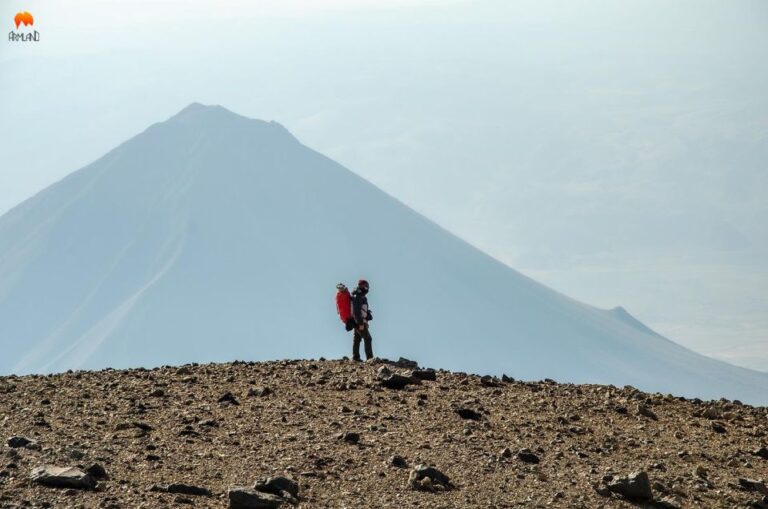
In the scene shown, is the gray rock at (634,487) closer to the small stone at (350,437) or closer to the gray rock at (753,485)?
the gray rock at (753,485)

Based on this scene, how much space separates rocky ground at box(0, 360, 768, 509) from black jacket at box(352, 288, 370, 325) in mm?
2752

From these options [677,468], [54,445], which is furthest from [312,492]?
[677,468]

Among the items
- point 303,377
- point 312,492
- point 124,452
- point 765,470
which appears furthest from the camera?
point 303,377

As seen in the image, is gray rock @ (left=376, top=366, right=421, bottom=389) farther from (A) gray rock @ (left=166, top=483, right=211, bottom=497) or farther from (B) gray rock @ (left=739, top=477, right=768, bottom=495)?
(A) gray rock @ (left=166, top=483, right=211, bottom=497)

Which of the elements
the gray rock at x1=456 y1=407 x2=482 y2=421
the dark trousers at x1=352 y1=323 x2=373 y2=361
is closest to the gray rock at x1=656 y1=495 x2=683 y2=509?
the gray rock at x1=456 y1=407 x2=482 y2=421

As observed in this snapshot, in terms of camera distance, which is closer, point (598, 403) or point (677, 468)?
point (677, 468)

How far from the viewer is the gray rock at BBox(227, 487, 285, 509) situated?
16.7m

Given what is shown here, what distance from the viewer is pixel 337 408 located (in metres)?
21.4

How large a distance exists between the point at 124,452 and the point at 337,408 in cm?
362

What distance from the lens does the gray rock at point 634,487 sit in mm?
17828

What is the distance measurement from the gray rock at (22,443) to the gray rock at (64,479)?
1168 mm

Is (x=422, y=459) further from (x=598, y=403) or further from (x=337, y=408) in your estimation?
(x=598, y=403)

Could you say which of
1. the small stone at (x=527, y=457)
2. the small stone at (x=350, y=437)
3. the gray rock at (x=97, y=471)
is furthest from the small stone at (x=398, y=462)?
the gray rock at (x=97, y=471)

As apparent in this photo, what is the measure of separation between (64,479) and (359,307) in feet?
35.4
